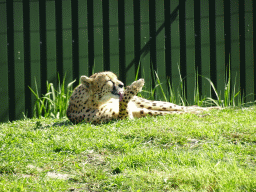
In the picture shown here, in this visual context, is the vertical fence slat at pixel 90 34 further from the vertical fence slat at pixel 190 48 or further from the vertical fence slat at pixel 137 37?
the vertical fence slat at pixel 190 48

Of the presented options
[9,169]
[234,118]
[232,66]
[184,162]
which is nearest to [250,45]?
[232,66]

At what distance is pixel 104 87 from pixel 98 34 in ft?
8.94

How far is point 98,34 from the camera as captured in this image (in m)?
7.43

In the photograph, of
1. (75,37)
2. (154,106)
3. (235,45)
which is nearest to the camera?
(154,106)

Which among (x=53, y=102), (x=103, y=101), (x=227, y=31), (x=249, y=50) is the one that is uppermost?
(x=227, y=31)

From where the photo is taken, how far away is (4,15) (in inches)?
294

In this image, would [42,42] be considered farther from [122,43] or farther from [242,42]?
[242,42]

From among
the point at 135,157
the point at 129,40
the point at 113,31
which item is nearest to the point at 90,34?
the point at 113,31

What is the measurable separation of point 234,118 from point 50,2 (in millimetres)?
4861

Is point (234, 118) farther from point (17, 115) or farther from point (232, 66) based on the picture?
point (17, 115)

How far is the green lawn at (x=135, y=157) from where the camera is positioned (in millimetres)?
2639

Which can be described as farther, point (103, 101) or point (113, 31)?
point (113, 31)

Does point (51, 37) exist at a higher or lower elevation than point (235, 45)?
higher

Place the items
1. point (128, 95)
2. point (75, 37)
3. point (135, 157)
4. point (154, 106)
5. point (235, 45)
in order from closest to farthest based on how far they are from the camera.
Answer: point (135, 157)
point (128, 95)
point (154, 106)
point (75, 37)
point (235, 45)
